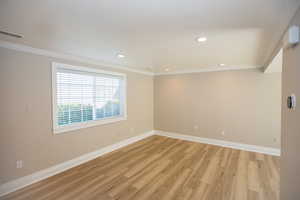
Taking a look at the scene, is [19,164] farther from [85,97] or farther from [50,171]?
[85,97]

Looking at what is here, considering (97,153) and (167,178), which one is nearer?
(167,178)

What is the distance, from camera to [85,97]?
3.20m

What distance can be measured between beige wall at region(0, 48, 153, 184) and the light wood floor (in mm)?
363

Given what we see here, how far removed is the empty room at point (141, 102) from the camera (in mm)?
1306

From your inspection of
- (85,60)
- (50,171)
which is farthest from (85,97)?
(50,171)

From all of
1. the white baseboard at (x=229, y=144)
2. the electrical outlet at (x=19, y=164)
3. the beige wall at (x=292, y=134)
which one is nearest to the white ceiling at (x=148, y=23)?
the beige wall at (x=292, y=134)

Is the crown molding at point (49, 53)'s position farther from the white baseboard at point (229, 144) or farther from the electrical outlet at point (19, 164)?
the white baseboard at point (229, 144)

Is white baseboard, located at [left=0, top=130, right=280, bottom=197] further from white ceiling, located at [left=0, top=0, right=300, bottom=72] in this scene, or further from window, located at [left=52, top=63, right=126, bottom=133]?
white ceiling, located at [left=0, top=0, right=300, bottom=72]

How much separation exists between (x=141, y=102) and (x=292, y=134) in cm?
383

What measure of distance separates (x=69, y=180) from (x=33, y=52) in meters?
2.30

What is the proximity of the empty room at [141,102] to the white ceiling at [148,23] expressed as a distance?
13mm

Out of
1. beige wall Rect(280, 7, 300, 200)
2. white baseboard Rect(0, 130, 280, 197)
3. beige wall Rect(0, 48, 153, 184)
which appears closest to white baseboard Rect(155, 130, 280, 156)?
white baseboard Rect(0, 130, 280, 197)

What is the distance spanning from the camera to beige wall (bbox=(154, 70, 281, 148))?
346cm

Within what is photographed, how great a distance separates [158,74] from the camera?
509 centimetres
